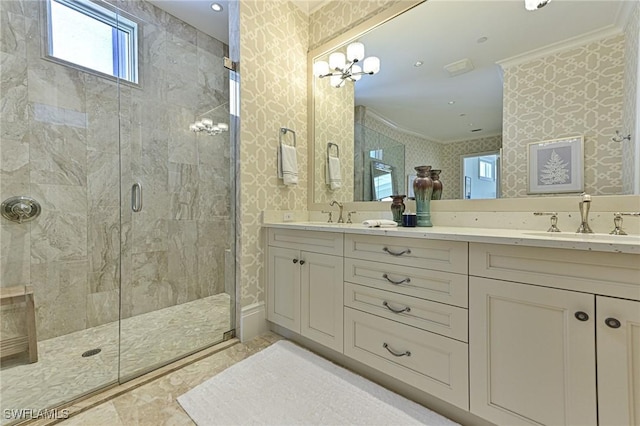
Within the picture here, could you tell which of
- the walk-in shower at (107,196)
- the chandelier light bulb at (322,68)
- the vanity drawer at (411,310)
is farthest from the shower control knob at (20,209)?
the chandelier light bulb at (322,68)

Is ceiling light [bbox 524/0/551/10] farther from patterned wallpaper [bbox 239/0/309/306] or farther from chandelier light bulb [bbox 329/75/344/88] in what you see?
patterned wallpaper [bbox 239/0/309/306]

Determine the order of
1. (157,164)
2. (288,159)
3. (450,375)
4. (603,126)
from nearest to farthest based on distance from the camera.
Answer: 1. (450,375)
2. (603,126)
3. (288,159)
4. (157,164)

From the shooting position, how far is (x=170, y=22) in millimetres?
2568

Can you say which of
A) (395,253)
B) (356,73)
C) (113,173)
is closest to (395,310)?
(395,253)

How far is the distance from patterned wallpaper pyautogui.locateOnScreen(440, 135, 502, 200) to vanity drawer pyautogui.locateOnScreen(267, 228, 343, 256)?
0.79 meters

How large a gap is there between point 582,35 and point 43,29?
343cm

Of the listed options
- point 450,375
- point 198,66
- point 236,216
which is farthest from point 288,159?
point 450,375

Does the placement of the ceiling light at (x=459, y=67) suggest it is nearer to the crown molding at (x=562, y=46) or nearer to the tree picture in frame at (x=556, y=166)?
the crown molding at (x=562, y=46)

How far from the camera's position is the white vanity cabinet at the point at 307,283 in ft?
5.31

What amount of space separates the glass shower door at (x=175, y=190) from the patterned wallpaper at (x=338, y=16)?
934 mm

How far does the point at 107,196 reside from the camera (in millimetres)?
2195

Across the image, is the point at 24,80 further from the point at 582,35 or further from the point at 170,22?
the point at 582,35

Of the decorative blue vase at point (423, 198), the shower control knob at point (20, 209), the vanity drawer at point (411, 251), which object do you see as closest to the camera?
the vanity drawer at point (411, 251)

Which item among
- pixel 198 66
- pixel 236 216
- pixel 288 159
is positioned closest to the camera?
pixel 236 216
